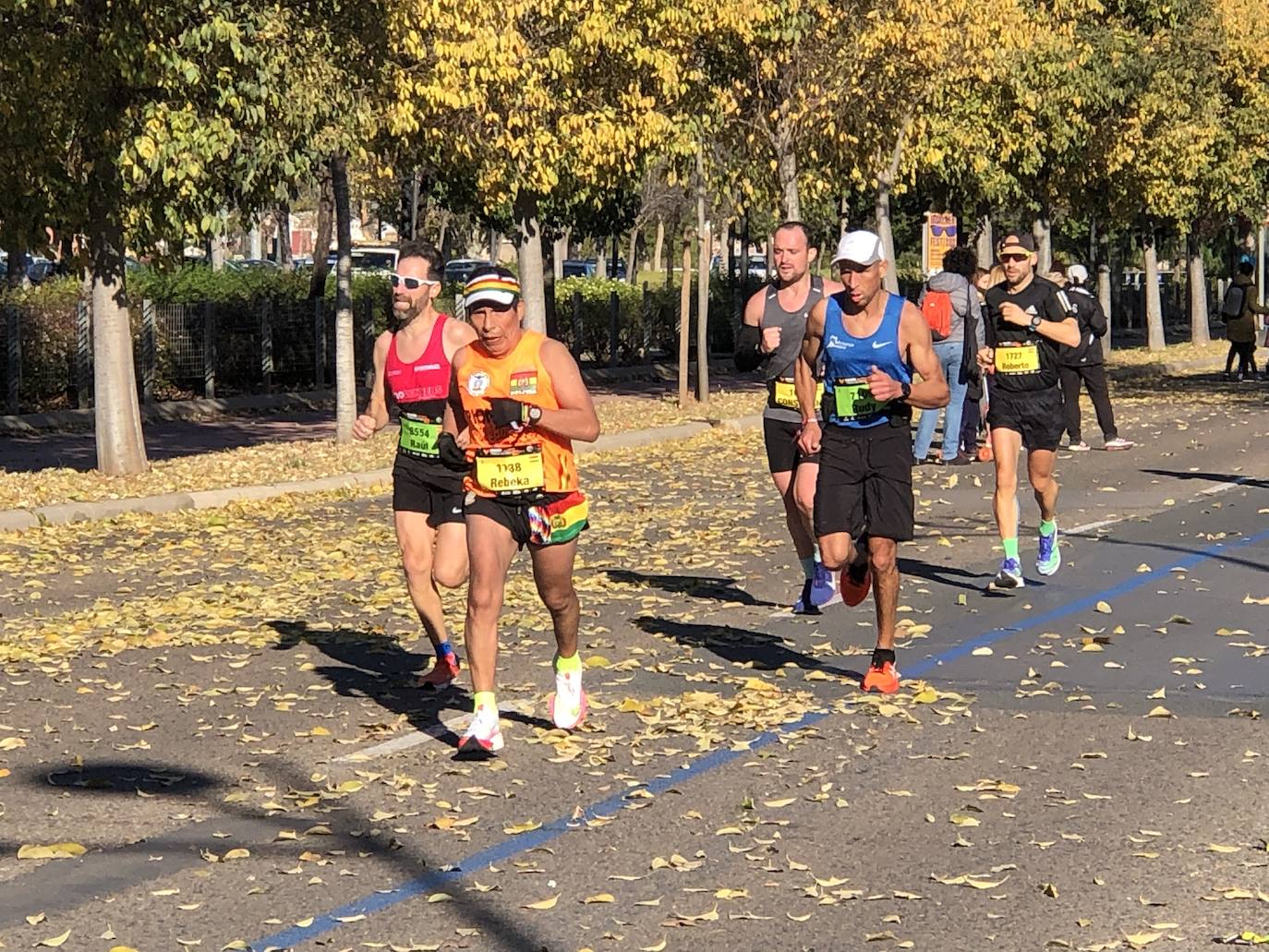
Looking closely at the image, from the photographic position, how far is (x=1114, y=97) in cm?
3706

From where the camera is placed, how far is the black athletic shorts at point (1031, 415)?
1204cm

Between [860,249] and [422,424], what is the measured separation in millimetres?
1977

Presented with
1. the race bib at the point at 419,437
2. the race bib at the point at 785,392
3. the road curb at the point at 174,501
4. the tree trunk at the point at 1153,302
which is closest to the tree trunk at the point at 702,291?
the road curb at the point at 174,501

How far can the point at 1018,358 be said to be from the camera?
1210 cm

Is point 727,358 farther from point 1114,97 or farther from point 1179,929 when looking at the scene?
point 1179,929

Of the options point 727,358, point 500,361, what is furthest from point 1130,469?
point 727,358

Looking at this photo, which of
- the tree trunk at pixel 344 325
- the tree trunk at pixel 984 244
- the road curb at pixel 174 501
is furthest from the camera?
the tree trunk at pixel 984 244

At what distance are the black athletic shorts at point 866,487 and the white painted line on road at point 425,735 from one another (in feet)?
5.02

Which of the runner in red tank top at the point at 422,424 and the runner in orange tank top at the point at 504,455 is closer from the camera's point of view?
the runner in orange tank top at the point at 504,455

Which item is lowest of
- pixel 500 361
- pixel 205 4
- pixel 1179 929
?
pixel 1179 929

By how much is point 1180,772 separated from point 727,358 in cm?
3464

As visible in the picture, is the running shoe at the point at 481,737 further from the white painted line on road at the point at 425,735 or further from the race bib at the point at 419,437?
the race bib at the point at 419,437

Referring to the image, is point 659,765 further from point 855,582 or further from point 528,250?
point 528,250

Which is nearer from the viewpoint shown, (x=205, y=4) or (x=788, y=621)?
(x=788, y=621)
